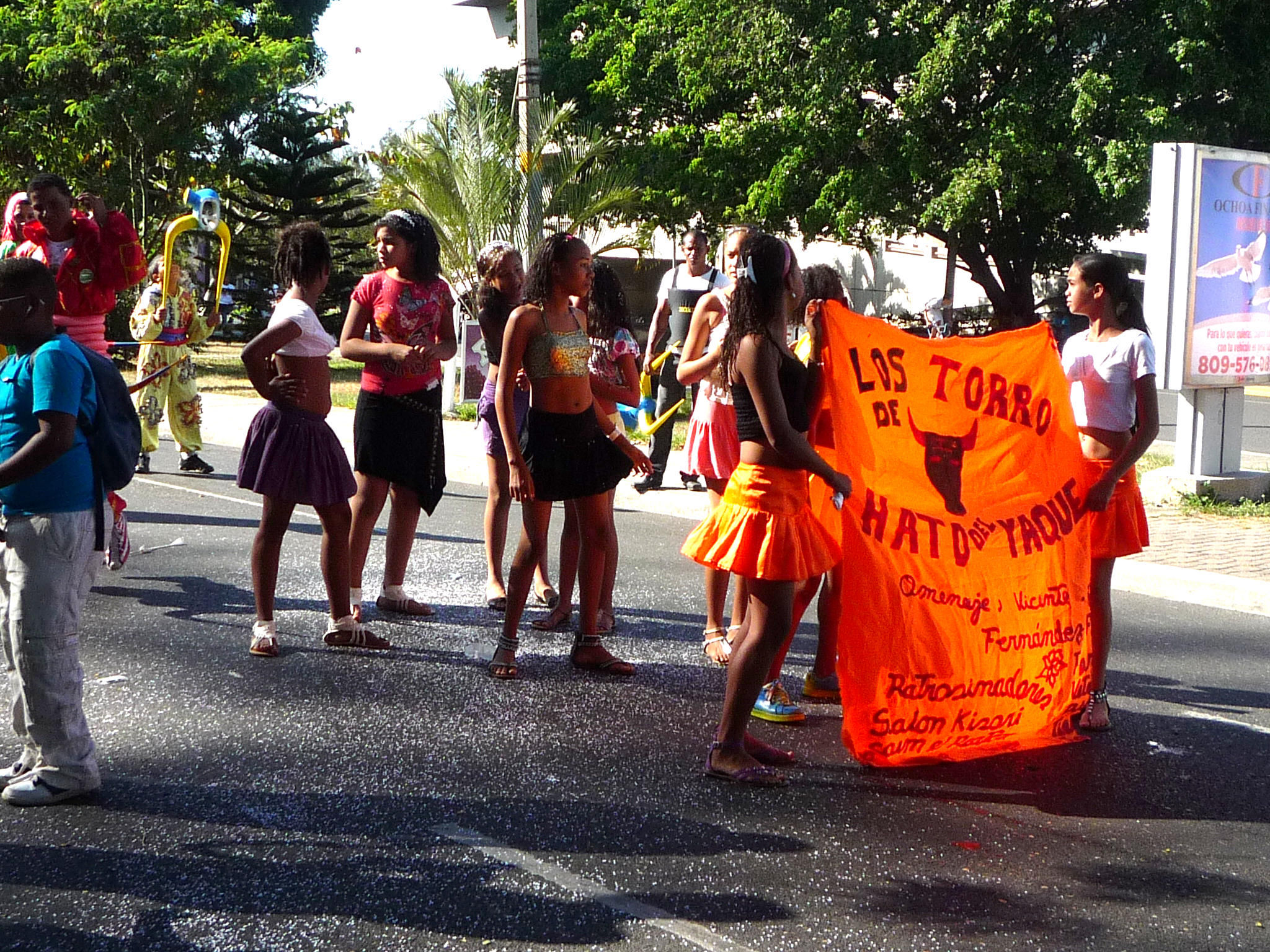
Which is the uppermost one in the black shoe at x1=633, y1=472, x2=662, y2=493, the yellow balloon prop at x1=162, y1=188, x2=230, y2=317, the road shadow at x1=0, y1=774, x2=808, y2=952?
the yellow balloon prop at x1=162, y1=188, x2=230, y2=317

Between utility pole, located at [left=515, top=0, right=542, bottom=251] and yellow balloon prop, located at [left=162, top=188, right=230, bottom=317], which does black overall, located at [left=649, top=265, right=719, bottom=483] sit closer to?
yellow balloon prop, located at [left=162, top=188, right=230, bottom=317]

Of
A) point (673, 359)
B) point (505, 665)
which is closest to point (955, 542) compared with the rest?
point (505, 665)

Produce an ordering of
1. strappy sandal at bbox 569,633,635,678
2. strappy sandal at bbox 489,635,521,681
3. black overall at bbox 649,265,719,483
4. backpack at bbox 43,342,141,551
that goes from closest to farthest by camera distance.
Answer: backpack at bbox 43,342,141,551
strappy sandal at bbox 489,635,521,681
strappy sandal at bbox 569,633,635,678
black overall at bbox 649,265,719,483

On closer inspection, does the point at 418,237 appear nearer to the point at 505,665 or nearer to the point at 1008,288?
the point at 505,665

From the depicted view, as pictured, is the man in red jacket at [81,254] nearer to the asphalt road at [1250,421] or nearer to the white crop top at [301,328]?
the white crop top at [301,328]

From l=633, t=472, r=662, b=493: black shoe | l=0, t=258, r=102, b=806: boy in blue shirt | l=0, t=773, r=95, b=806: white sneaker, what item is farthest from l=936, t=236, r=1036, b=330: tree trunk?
l=0, t=773, r=95, b=806: white sneaker

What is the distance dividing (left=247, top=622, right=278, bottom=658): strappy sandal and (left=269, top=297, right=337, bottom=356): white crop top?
3.97 ft

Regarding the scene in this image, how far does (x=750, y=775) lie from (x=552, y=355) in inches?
81.2

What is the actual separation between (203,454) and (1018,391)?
10848 millimetres

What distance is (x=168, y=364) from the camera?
1220 centimetres

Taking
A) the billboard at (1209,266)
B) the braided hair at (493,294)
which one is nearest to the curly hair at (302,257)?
the braided hair at (493,294)

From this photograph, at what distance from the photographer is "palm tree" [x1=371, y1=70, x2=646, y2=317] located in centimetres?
2077

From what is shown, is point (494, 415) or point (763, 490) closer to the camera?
point (763, 490)

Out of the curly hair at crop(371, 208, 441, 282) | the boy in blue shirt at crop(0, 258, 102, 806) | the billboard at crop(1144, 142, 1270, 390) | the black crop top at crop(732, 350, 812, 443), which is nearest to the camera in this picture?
the boy in blue shirt at crop(0, 258, 102, 806)
